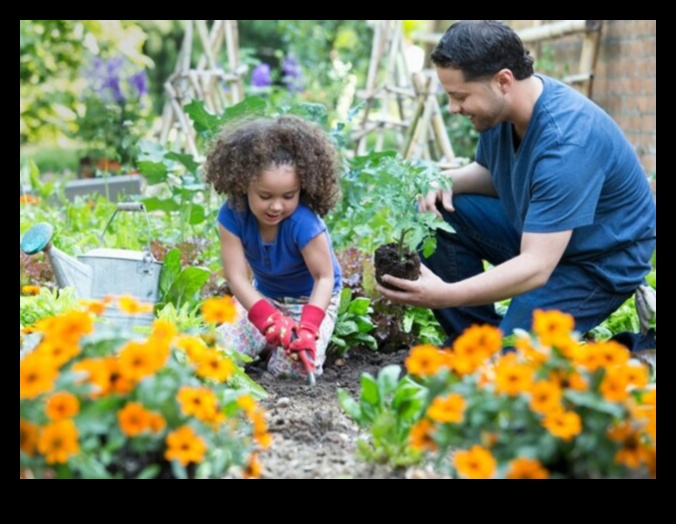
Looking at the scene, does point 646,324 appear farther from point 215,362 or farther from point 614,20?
point 614,20

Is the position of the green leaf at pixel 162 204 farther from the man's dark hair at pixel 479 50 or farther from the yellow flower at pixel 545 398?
the yellow flower at pixel 545 398

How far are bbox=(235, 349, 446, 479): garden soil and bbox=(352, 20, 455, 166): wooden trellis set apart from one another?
301 cm

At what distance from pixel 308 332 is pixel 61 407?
4.67 ft

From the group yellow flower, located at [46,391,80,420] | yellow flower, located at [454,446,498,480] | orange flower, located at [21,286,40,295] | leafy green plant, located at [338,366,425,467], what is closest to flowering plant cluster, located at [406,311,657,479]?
yellow flower, located at [454,446,498,480]

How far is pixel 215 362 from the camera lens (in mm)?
1964

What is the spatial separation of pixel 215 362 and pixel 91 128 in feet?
23.8

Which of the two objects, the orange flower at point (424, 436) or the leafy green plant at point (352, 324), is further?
the leafy green plant at point (352, 324)

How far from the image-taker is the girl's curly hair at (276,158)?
3184 millimetres

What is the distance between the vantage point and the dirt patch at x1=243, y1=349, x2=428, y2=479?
2150 mm

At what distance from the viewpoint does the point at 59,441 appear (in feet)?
5.46

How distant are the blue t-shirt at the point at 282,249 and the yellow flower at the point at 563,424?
63.7 inches

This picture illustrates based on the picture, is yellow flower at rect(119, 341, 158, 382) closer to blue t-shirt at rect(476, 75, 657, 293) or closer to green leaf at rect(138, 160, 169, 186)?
blue t-shirt at rect(476, 75, 657, 293)

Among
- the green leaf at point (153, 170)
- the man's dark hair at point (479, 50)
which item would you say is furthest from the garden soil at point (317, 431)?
the green leaf at point (153, 170)
